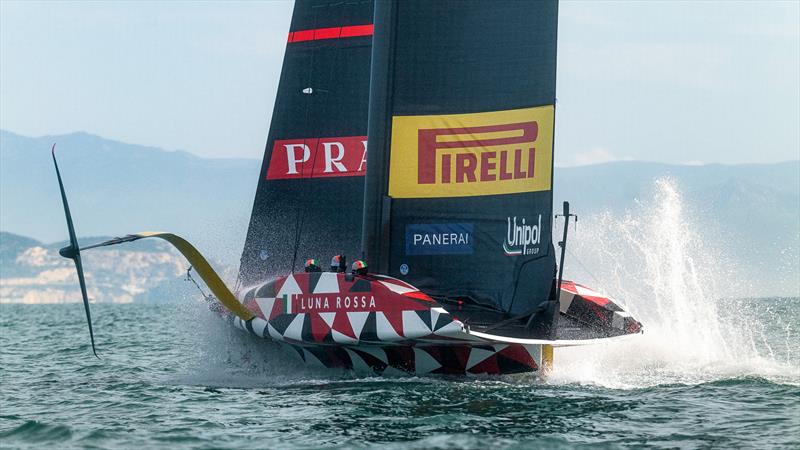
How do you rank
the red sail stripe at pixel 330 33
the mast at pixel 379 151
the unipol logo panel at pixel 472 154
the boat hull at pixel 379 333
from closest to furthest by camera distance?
1. the boat hull at pixel 379 333
2. the unipol logo panel at pixel 472 154
3. the mast at pixel 379 151
4. the red sail stripe at pixel 330 33

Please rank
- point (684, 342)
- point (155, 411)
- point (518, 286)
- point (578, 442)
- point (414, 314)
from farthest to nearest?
point (684, 342)
point (518, 286)
point (414, 314)
point (155, 411)
point (578, 442)

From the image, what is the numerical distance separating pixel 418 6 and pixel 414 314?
3.80 metres

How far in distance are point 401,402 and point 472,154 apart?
3490mm

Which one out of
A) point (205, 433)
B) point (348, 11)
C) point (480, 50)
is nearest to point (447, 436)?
point (205, 433)

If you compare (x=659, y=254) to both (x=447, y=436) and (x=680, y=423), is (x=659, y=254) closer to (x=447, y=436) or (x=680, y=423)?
(x=680, y=423)

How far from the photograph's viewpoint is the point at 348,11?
57.2ft

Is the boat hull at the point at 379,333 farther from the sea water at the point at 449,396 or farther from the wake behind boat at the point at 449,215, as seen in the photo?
the sea water at the point at 449,396

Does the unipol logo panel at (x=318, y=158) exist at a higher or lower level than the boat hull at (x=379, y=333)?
higher

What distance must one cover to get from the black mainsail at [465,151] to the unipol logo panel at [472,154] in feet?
0.04

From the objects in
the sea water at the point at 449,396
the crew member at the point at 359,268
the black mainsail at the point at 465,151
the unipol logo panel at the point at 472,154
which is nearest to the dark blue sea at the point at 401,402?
the sea water at the point at 449,396

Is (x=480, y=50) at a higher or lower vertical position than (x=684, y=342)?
higher

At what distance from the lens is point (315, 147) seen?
1744cm

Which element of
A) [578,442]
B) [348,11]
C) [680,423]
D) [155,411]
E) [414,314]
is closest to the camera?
[578,442]

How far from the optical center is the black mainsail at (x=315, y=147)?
17.0 metres
